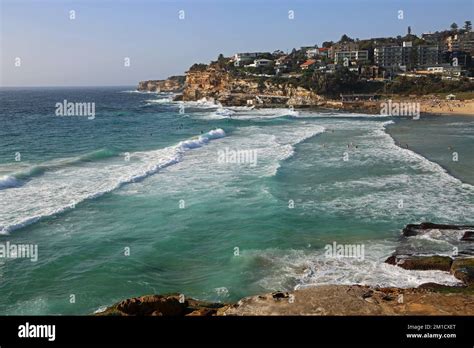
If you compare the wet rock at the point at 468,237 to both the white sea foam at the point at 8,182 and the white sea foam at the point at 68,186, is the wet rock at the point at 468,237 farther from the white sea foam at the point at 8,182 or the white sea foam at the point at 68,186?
the white sea foam at the point at 8,182

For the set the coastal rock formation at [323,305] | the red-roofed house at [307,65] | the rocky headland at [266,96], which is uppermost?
the red-roofed house at [307,65]

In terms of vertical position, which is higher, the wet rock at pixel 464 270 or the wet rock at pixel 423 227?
the wet rock at pixel 423 227

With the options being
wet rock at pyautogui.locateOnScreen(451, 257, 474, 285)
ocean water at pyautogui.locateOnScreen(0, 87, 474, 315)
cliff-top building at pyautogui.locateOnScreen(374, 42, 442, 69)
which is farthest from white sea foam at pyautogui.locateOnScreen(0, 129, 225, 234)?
cliff-top building at pyautogui.locateOnScreen(374, 42, 442, 69)

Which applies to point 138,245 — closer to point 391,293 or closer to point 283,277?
point 283,277

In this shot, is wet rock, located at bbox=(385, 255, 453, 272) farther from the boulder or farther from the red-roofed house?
the red-roofed house

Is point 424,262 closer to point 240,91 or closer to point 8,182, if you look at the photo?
point 8,182

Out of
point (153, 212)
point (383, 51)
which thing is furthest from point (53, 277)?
point (383, 51)

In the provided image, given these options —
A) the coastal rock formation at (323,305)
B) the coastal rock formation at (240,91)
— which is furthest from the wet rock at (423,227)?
the coastal rock formation at (240,91)
